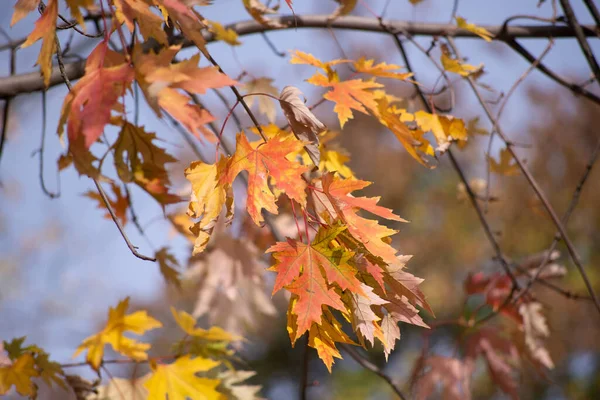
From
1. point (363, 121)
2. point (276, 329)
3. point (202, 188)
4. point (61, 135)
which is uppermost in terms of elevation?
point (61, 135)

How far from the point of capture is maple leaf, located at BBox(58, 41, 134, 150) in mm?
596

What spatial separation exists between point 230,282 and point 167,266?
46 cm

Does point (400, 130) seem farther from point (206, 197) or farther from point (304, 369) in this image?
point (304, 369)

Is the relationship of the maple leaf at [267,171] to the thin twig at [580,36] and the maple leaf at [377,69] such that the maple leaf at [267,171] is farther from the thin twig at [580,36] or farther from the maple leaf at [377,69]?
the thin twig at [580,36]

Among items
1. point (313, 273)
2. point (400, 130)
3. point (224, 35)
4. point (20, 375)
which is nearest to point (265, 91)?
point (224, 35)

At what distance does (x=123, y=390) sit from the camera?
115 cm

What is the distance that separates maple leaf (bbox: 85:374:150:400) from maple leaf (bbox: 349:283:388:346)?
2.07ft

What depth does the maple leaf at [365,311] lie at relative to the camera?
70 cm

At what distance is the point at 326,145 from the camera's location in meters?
1.15

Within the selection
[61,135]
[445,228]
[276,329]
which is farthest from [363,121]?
[61,135]

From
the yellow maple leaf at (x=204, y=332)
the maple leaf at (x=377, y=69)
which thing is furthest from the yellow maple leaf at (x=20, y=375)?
the maple leaf at (x=377, y=69)

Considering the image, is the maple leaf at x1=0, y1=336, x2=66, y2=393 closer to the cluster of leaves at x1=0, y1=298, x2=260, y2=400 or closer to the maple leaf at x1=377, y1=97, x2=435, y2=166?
the cluster of leaves at x1=0, y1=298, x2=260, y2=400

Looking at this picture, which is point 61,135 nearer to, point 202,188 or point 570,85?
point 202,188

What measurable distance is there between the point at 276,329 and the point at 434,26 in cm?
922
